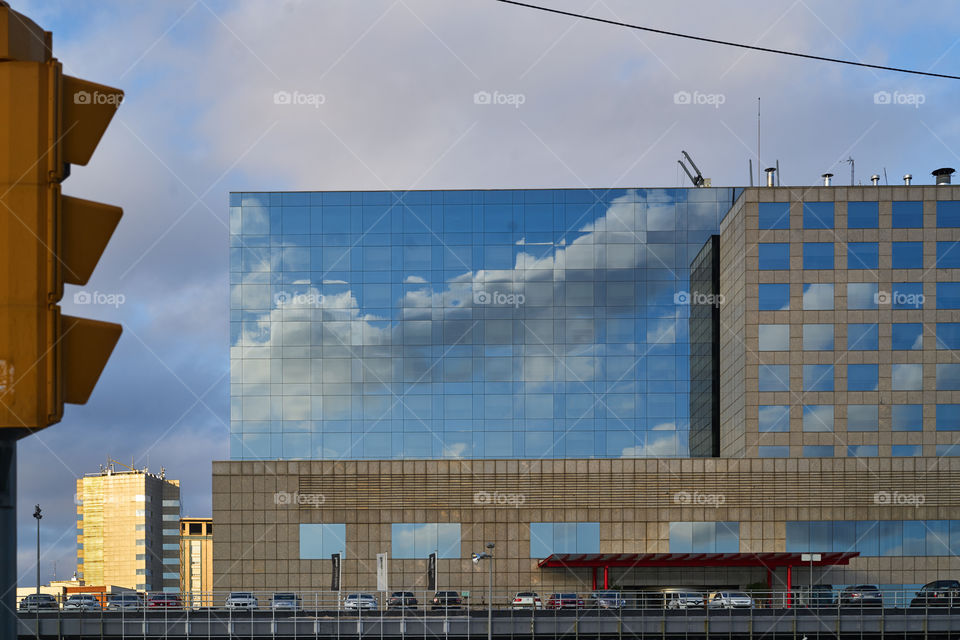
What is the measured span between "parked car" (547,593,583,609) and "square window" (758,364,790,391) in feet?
75.4

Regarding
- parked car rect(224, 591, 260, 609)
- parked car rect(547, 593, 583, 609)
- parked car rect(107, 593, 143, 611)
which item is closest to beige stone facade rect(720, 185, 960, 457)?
parked car rect(547, 593, 583, 609)

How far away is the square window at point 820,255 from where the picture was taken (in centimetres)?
7712

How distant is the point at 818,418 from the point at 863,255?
40.0 feet

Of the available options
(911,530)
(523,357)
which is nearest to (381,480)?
(523,357)

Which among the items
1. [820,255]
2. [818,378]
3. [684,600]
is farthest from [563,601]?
[820,255]

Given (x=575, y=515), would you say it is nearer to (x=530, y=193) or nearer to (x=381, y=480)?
(x=381, y=480)

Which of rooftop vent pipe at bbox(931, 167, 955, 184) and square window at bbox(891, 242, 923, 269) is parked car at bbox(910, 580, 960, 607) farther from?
rooftop vent pipe at bbox(931, 167, 955, 184)

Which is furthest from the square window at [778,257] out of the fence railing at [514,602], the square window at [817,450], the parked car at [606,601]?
the parked car at [606,601]

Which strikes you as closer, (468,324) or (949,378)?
(949,378)

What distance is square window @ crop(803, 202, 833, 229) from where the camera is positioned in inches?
3036

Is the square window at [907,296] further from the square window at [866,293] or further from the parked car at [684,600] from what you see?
the parked car at [684,600]

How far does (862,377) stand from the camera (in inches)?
3031

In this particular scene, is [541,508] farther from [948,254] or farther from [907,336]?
[948,254]

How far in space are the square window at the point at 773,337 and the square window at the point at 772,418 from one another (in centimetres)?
421
